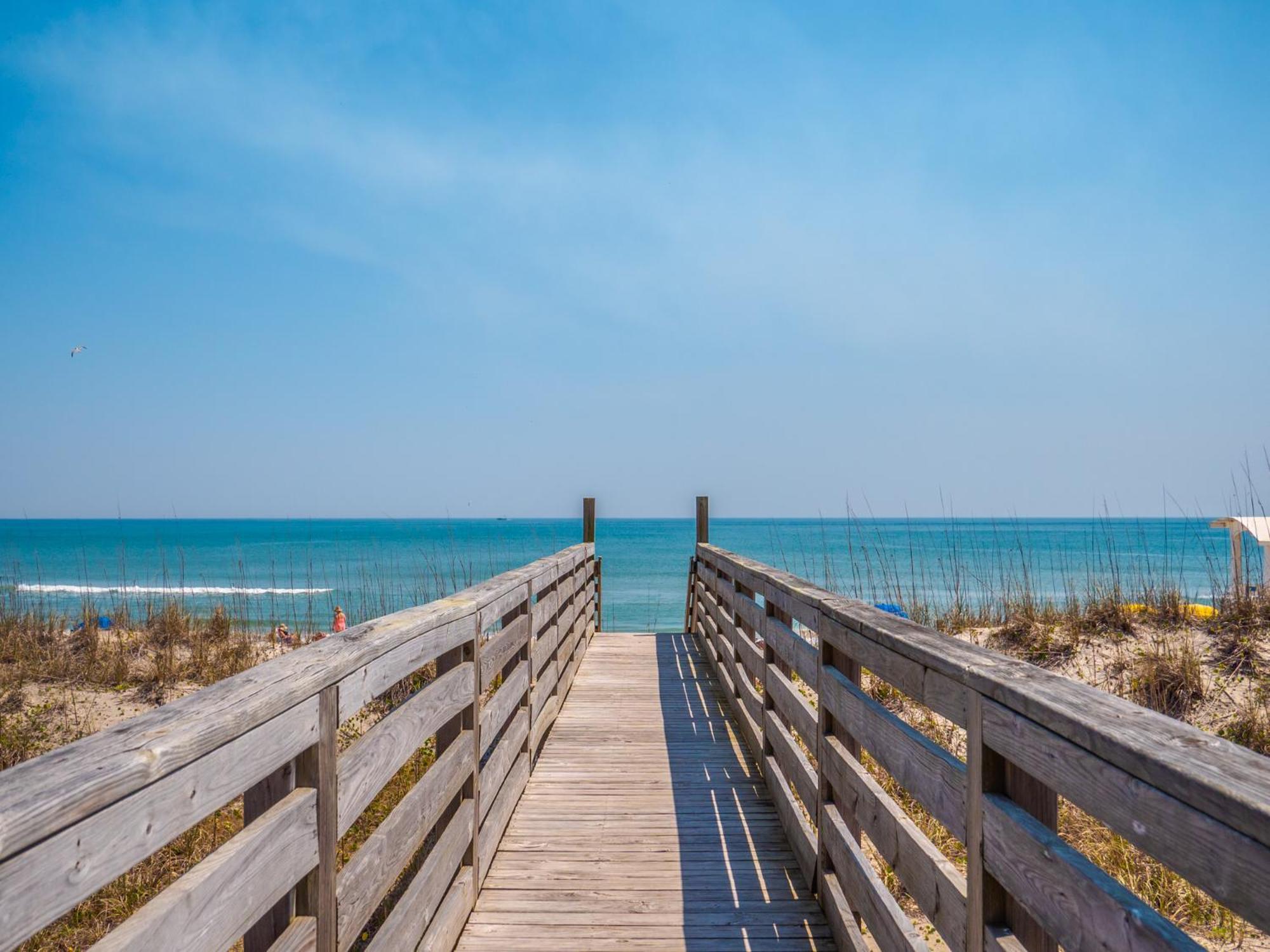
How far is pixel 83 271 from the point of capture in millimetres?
24328

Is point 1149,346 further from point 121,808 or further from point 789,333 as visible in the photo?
point 121,808

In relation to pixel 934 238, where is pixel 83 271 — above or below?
above

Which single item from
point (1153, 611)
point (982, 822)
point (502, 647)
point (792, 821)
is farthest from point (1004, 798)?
point (1153, 611)

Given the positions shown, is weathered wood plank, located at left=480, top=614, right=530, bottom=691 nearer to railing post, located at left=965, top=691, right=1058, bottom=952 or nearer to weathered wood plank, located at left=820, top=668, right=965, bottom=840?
weathered wood plank, located at left=820, top=668, right=965, bottom=840

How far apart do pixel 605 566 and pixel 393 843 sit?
3820 cm

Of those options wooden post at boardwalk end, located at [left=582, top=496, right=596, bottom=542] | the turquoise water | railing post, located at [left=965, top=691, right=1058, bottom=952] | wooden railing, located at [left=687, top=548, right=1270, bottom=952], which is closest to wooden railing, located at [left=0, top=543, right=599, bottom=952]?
wooden railing, located at [left=687, top=548, right=1270, bottom=952]

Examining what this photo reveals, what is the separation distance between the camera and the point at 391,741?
71.1 inches

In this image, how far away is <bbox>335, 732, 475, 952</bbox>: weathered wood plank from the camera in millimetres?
1529

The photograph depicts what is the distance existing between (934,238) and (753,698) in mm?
15801

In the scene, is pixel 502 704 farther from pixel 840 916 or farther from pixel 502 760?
pixel 840 916

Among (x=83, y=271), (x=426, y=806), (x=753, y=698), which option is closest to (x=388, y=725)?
(x=426, y=806)

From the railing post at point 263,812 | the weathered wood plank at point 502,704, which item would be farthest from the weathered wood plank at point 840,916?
the railing post at point 263,812

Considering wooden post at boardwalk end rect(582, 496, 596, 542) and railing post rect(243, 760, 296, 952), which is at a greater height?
wooden post at boardwalk end rect(582, 496, 596, 542)

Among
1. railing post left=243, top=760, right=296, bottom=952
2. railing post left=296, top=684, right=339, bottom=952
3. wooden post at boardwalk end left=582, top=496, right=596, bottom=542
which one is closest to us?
railing post left=243, top=760, right=296, bottom=952
